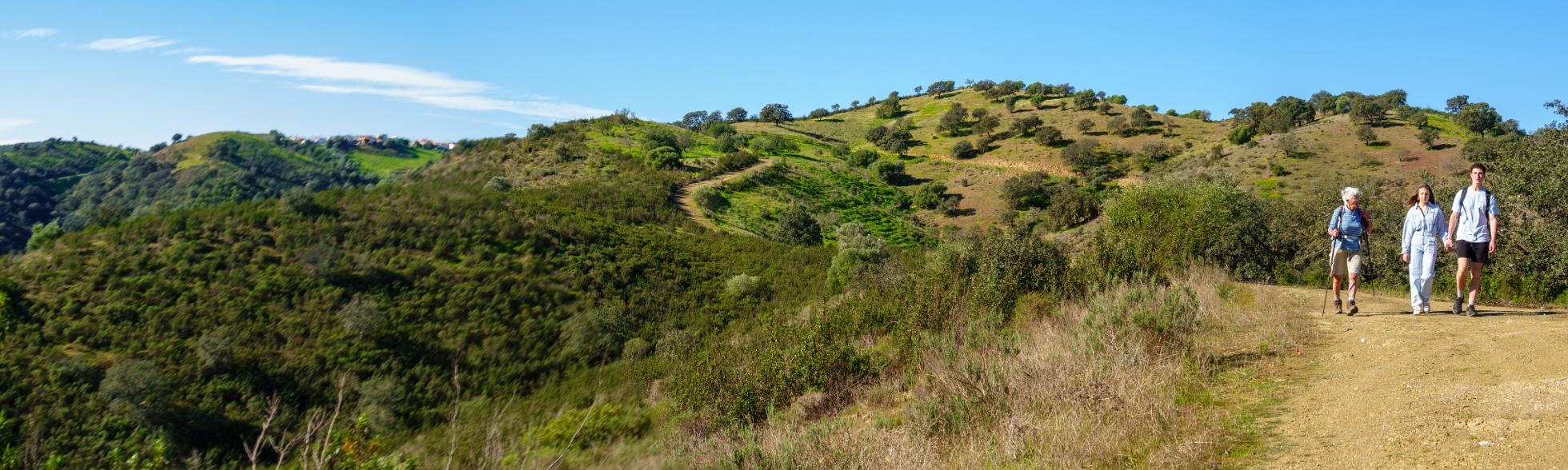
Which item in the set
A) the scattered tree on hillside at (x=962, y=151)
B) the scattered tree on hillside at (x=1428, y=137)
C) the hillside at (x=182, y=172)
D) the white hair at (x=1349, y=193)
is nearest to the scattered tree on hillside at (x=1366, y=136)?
the scattered tree on hillside at (x=1428, y=137)

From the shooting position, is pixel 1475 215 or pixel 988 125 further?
pixel 988 125

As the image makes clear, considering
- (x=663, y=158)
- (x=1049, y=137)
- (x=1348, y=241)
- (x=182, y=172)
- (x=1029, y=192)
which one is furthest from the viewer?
(x=1049, y=137)

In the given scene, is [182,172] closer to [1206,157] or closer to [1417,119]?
[1206,157]

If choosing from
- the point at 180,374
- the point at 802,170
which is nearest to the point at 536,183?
the point at 802,170

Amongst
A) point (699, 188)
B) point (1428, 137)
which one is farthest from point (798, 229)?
point (1428, 137)

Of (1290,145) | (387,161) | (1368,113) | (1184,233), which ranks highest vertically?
(1368,113)

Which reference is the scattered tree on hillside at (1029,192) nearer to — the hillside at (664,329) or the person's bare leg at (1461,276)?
the hillside at (664,329)

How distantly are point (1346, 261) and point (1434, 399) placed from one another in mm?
3676

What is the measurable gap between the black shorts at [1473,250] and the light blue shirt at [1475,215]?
0.09 feet

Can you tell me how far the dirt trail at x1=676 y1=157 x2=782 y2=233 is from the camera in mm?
36625

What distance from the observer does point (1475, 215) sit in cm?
666

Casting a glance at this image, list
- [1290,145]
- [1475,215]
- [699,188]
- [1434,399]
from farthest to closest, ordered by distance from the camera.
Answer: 1. [1290,145]
2. [699,188]
3. [1475,215]
4. [1434,399]

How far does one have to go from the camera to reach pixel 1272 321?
6883 mm

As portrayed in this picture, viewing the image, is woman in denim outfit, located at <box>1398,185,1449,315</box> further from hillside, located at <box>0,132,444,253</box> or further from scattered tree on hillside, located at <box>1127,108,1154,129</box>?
scattered tree on hillside, located at <box>1127,108,1154,129</box>
